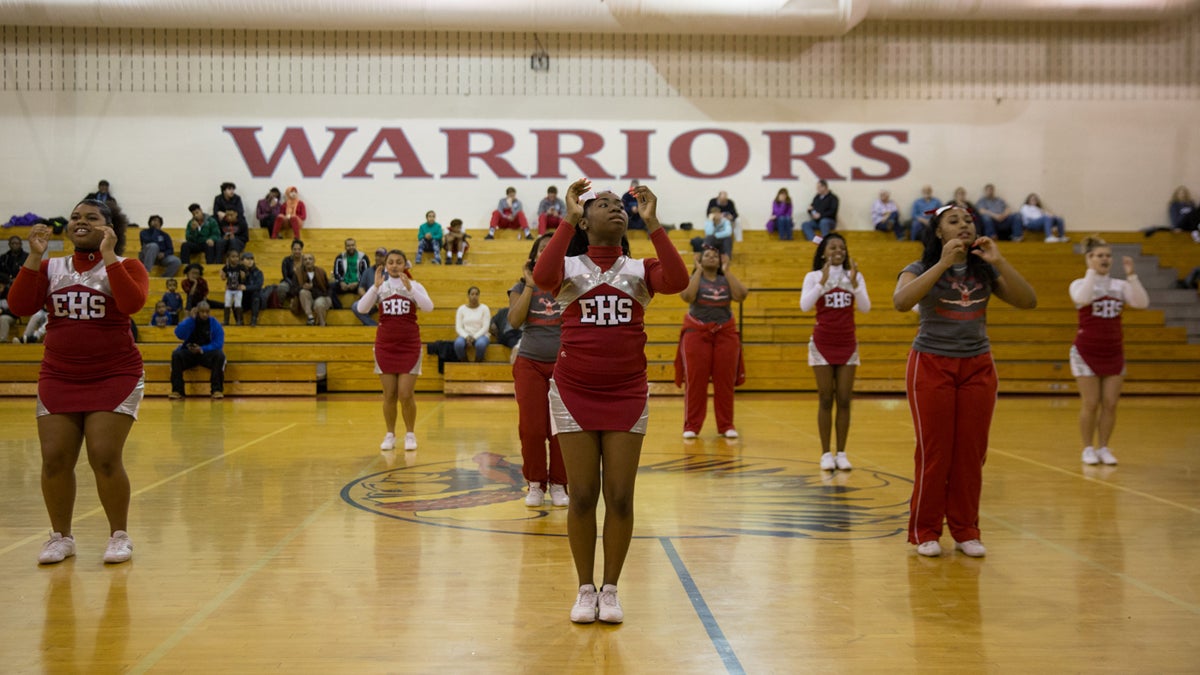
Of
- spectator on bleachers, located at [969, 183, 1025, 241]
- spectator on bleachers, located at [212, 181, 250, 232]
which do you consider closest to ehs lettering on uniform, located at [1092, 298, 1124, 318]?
spectator on bleachers, located at [969, 183, 1025, 241]

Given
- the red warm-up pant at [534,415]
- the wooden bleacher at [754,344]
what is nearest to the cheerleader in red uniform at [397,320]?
the red warm-up pant at [534,415]

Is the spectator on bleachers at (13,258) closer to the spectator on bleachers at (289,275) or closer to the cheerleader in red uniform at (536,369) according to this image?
the spectator on bleachers at (289,275)

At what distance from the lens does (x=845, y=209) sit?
2100 centimetres

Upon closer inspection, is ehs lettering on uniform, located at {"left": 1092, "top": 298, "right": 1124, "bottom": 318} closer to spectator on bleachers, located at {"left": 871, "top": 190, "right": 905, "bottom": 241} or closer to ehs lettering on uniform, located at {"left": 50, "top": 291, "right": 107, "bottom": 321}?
ehs lettering on uniform, located at {"left": 50, "top": 291, "right": 107, "bottom": 321}

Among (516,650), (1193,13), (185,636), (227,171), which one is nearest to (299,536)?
(185,636)

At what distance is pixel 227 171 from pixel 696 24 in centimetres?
1042

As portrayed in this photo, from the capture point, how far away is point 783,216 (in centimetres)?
2022

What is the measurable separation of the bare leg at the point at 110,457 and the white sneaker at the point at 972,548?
472 centimetres

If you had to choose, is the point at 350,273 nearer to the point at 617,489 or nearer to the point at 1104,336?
the point at 1104,336

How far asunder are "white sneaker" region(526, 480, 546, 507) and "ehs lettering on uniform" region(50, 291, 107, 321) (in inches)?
122

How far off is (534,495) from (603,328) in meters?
2.91

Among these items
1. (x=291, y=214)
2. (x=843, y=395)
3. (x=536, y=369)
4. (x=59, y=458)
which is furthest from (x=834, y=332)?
(x=291, y=214)

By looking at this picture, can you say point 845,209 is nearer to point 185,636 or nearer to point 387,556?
point 387,556

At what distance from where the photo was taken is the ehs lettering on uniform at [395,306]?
9273 mm
